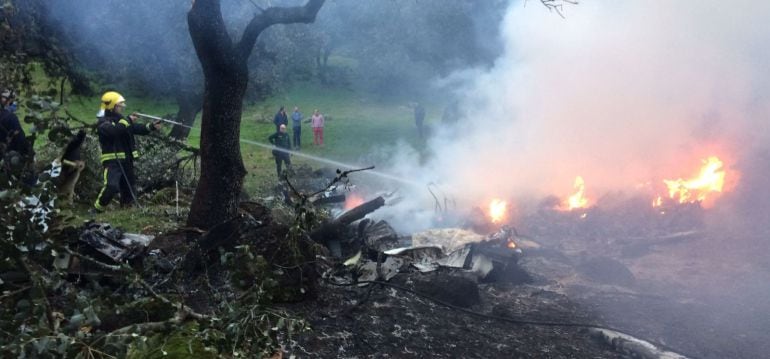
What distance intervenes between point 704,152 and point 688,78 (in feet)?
6.22

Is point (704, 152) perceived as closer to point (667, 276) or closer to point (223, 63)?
point (667, 276)

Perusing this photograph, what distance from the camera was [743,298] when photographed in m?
8.42

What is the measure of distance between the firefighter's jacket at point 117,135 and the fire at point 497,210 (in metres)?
7.25

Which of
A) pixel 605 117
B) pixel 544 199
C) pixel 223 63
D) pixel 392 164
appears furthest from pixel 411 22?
pixel 223 63

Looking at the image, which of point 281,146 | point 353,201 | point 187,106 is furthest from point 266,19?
point 187,106

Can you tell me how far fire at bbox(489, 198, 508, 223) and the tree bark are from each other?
7.19 metres

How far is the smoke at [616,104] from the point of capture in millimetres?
12672

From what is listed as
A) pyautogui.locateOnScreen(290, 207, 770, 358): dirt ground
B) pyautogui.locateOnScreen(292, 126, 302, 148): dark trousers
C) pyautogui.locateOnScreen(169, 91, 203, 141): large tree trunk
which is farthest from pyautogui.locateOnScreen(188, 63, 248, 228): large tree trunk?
pyautogui.locateOnScreen(292, 126, 302, 148): dark trousers

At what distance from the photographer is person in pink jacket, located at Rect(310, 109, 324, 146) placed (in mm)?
22453

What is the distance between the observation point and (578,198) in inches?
519

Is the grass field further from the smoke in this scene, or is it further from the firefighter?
the smoke

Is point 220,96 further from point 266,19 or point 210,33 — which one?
point 266,19

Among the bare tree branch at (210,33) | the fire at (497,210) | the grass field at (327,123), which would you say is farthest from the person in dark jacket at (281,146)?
the bare tree branch at (210,33)

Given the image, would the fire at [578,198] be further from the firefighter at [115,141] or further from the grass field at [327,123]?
the firefighter at [115,141]
